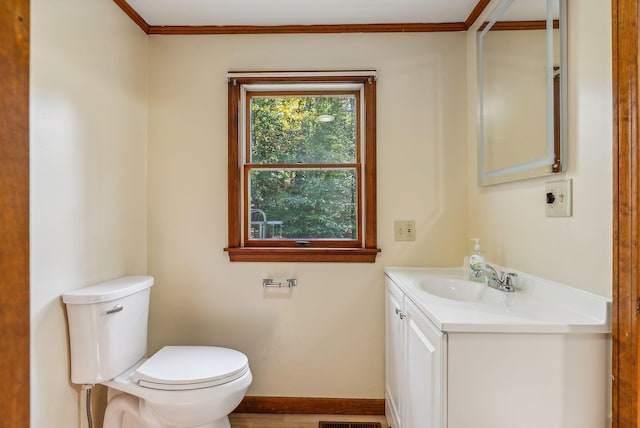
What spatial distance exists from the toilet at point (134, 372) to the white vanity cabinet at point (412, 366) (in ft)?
2.30

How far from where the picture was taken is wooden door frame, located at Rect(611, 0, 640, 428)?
937 millimetres

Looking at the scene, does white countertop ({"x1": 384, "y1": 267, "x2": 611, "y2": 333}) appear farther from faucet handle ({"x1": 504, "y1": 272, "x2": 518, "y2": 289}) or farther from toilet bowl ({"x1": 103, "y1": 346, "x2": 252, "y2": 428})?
toilet bowl ({"x1": 103, "y1": 346, "x2": 252, "y2": 428})

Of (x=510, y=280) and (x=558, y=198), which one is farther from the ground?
(x=558, y=198)

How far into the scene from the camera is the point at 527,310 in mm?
1188

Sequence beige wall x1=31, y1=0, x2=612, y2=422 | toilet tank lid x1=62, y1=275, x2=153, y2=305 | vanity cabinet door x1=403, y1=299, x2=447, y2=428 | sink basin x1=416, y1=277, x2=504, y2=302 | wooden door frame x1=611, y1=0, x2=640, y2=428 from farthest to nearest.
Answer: beige wall x1=31, y1=0, x2=612, y2=422, sink basin x1=416, y1=277, x2=504, y2=302, toilet tank lid x1=62, y1=275, x2=153, y2=305, vanity cabinet door x1=403, y1=299, x2=447, y2=428, wooden door frame x1=611, y1=0, x2=640, y2=428

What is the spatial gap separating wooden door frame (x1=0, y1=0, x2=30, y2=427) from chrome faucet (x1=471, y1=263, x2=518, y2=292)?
1.51 metres

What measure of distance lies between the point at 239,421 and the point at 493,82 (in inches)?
87.2

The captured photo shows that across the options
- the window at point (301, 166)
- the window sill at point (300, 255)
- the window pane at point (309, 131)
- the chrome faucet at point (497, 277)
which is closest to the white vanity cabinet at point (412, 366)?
the window sill at point (300, 255)

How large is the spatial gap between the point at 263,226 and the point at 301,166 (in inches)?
16.7

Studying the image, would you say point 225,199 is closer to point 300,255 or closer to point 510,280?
point 300,255

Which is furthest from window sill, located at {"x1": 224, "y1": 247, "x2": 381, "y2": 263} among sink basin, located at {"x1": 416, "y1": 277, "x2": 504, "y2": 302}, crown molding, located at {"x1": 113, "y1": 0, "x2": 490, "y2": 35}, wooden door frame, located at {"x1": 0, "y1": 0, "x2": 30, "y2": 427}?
wooden door frame, located at {"x1": 0, "y1": 0, "x2": 30, "y2": 427}

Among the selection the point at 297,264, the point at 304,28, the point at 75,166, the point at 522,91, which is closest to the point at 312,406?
the point at 297,264

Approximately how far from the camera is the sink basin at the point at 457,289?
1.56 m

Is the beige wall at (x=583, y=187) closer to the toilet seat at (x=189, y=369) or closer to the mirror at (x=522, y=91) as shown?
the mirror at (x=522, y=91)
